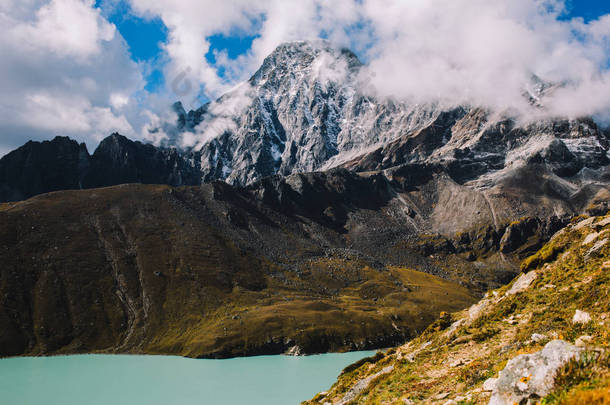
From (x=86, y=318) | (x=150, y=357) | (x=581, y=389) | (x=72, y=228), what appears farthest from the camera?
(x=72, y=228)

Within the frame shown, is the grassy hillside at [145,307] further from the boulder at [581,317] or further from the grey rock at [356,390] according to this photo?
the boulder at [581,317]

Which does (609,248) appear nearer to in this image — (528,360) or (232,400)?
(528,360)

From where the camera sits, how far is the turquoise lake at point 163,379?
9444 centimetres

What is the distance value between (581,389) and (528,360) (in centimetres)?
182

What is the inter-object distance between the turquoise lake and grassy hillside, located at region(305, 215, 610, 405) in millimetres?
72798

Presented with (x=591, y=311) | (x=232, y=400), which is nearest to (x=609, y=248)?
(x=591, y=311)

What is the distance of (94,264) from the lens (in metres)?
180

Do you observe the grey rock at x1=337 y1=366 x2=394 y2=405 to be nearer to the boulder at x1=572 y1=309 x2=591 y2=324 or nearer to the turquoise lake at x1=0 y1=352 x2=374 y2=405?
the boulder at x1=572 y1=309 x2=591 y2=324

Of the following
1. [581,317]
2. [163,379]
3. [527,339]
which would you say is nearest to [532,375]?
[581,317]

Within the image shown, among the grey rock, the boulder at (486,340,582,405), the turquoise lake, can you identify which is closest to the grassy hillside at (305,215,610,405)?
the grey rock

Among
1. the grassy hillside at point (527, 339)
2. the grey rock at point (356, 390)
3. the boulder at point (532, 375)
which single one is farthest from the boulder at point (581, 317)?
the grey rock at point (356, 390)

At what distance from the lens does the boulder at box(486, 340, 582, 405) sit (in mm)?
9914

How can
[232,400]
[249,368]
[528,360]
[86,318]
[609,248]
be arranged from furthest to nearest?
[86,318]
[249,368]
[232,400]
[609,248]
[528,360]

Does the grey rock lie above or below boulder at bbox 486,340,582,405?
below
